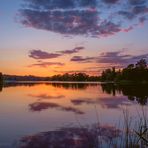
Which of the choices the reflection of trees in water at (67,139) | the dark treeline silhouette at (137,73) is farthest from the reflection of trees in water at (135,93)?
the dark treeline silhouette at (137,73)

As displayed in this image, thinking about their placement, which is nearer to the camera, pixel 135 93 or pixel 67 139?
pixel 67 139

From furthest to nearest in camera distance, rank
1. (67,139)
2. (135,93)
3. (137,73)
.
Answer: (137,73) → (135,93) → (67,139)

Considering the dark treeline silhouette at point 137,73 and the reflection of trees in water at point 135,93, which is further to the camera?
the dark treeline silhouette at point 137,73

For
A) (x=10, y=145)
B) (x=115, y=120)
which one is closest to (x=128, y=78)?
(x=115, y=120)

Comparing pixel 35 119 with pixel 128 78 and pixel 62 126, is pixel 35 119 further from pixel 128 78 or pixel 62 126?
pixel 128 78

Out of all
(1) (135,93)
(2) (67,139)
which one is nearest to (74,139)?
(2) (67,139)

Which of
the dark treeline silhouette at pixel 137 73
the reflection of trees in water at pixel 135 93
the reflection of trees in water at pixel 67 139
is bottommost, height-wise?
the reflection of trees in water at pixel 67 139

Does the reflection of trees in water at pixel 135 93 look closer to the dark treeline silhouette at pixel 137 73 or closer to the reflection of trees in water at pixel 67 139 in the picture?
the reflection of trees in water at pixel 67 139

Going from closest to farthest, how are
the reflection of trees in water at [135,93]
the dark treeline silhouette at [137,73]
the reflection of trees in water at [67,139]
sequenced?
the reflection of trees in water at [67,139], the reflection of trees in water at [135,93], the dark treeline silhouette at [137,73]

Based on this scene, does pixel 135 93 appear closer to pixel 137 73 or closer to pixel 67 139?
pixel 67 139

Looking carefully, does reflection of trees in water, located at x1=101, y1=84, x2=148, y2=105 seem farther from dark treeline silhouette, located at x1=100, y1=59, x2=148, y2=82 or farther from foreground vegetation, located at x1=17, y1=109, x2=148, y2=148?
dark treeline silhouette, located at x1=100, y1=59, x2=148, y2=82

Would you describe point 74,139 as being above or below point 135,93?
below

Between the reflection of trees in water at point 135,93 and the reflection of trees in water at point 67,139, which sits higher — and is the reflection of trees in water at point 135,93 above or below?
above

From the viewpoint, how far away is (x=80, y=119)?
1880 cm
